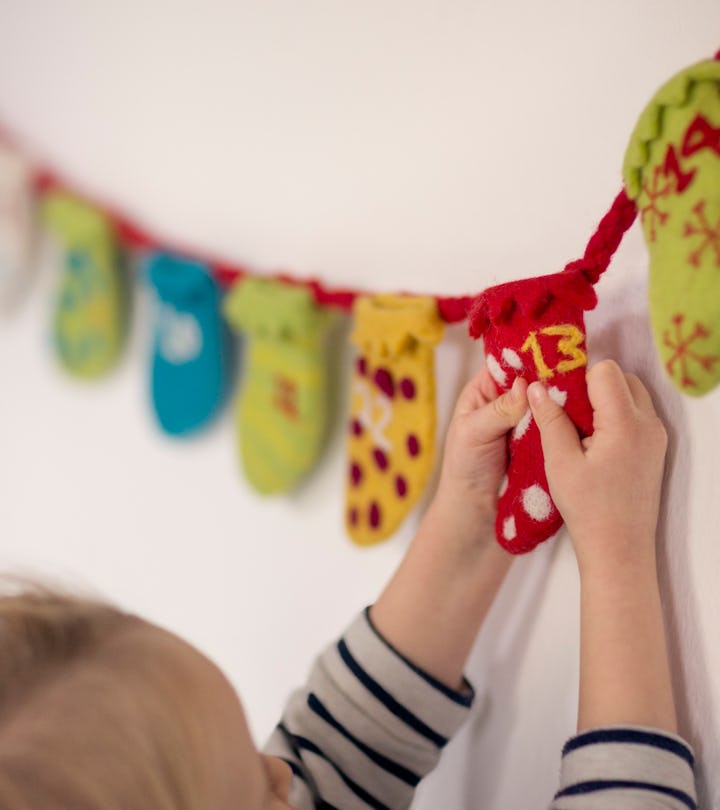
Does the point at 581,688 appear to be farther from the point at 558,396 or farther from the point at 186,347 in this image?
the point at 186,347

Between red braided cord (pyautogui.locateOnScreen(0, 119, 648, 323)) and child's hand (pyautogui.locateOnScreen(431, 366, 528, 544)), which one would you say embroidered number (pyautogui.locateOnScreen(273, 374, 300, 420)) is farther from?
child's hand (pyautogui.locateOnScreen(431, 366, 528, 544))

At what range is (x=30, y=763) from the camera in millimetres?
403

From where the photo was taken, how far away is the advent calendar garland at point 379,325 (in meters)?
0.40

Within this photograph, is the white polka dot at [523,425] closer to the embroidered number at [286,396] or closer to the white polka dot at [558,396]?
the white polka dot at [558,396]

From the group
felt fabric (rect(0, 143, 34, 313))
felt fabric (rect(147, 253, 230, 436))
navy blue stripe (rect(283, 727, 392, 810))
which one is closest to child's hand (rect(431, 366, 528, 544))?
navy blue stripe (rect(283, 727, 392, 810))

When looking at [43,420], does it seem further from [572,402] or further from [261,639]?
[572,402]

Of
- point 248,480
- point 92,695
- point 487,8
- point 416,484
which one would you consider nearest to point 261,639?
point 248,480

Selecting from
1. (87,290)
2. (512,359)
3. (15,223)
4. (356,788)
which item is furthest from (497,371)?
(15,223)

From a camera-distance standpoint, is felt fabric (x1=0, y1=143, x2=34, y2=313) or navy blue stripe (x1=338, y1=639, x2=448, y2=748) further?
felt fabric (x1=0, y1=143, x2=34, y2=313)

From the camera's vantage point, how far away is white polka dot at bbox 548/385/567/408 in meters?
0.48

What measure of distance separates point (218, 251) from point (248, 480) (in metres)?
0.25

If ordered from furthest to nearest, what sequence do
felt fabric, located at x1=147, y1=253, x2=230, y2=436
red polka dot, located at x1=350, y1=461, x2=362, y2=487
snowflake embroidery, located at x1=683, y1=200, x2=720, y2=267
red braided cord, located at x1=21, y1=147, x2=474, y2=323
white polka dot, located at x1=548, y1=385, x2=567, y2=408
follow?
1. felt fabric, located at x1=147, y1=253, x2=230, y2=436
2. red polka dot, located at x1=350, y1=461, x2=362, y2=487
3. red braided cord, located at x1=21, y1=147, x2=474, y2=323
4. white polka dot, located at x1=548, y1=385, x2=567, y2=408
5. snowflake embroidery, located at x1=683, y1=200, x2=720, y2=267

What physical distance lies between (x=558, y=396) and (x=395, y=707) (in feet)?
0.92

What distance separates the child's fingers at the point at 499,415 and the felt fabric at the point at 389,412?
80mm
